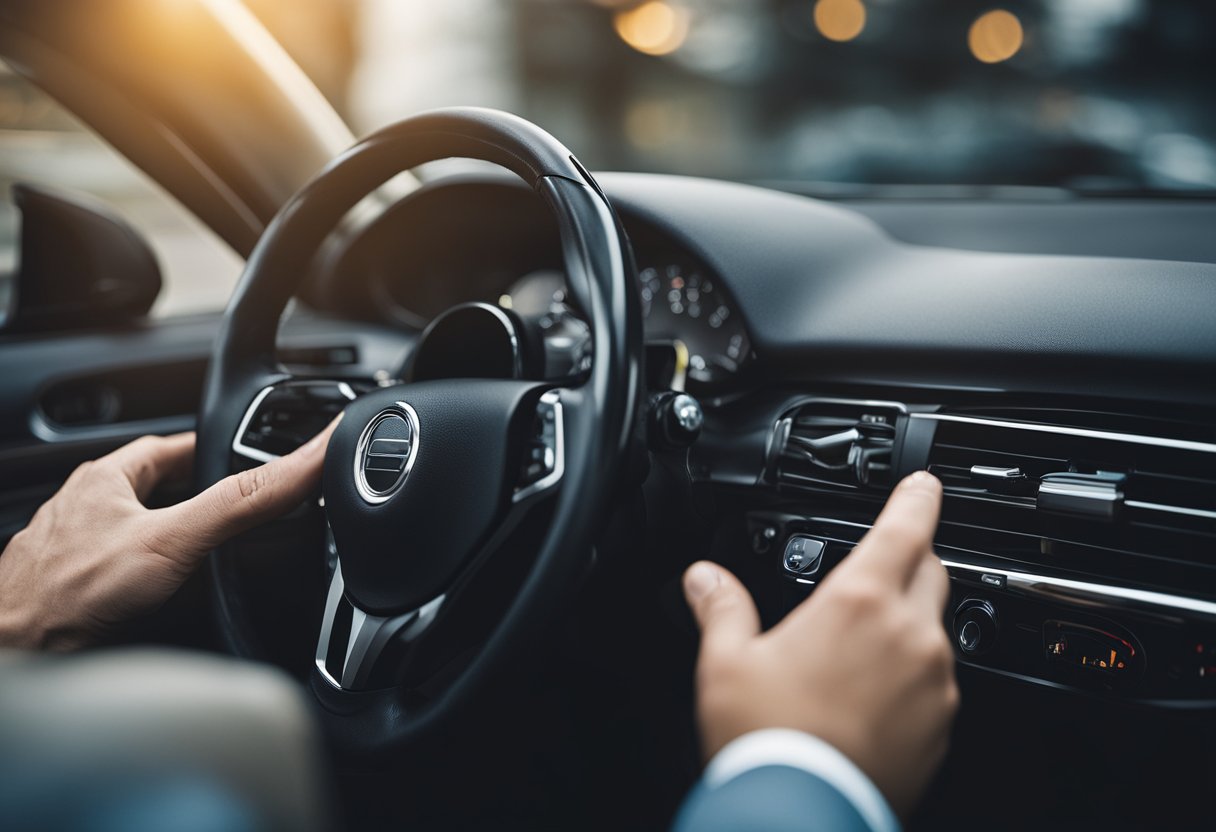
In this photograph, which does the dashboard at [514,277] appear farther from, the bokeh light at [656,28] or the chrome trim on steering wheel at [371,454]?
the bokeh light at [656,28]

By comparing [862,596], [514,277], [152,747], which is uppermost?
[152,747]

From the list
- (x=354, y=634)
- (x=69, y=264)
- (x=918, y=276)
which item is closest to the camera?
(x=354, y=634)

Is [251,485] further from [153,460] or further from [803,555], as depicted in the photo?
[803,555]

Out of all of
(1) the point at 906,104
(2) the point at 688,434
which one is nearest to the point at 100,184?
(2) the point at 688,434

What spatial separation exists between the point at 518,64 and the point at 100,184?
367cm

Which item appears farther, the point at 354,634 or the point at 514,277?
the point at 514,277

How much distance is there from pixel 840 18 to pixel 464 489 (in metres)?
1.78

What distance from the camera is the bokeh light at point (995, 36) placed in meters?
2.05

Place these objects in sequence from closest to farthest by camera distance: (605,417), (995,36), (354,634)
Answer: (605,417), (354,634), (995,36)

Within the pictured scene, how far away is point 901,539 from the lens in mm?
823

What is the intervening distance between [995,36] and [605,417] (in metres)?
1.54

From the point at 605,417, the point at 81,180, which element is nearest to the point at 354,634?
the point at 605,417

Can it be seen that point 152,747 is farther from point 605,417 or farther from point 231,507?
point 231,507

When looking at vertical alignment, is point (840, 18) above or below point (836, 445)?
above
